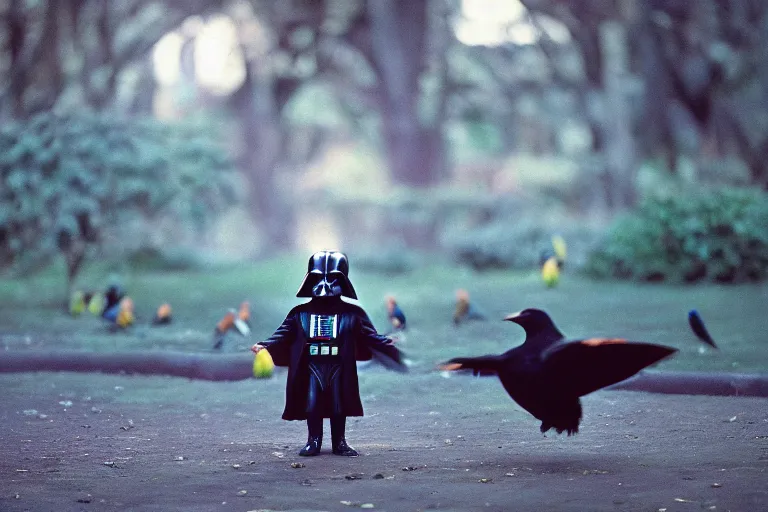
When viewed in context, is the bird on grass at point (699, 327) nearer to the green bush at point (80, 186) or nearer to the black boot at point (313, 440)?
the black boot at point (313, 440)

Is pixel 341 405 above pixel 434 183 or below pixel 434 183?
below

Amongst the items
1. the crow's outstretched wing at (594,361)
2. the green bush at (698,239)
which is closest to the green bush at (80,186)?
the green bush at (698,239)

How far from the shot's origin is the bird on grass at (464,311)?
53.9ft

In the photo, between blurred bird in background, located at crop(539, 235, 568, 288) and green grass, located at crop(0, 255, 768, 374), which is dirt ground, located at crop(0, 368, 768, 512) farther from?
blurred bird in background, located at crop(539, 235, 568, 288)

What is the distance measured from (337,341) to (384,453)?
86 centimetres

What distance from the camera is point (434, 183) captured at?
39906 mm

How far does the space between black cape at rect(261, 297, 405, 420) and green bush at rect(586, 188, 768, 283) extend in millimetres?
15809

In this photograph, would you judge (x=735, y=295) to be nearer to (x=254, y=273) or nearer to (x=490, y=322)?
(x=490, y=322)

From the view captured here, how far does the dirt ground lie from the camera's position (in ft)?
22.6

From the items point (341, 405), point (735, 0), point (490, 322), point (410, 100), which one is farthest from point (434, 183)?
point (341, 405)

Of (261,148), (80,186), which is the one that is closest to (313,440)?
(80,186)

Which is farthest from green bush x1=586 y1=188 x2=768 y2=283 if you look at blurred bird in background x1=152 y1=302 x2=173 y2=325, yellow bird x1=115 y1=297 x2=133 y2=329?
yellow bird x1=115 y1=297 x2=133 y2=329

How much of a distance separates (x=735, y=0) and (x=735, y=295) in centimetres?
1198

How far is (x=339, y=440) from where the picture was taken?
8398 mm
